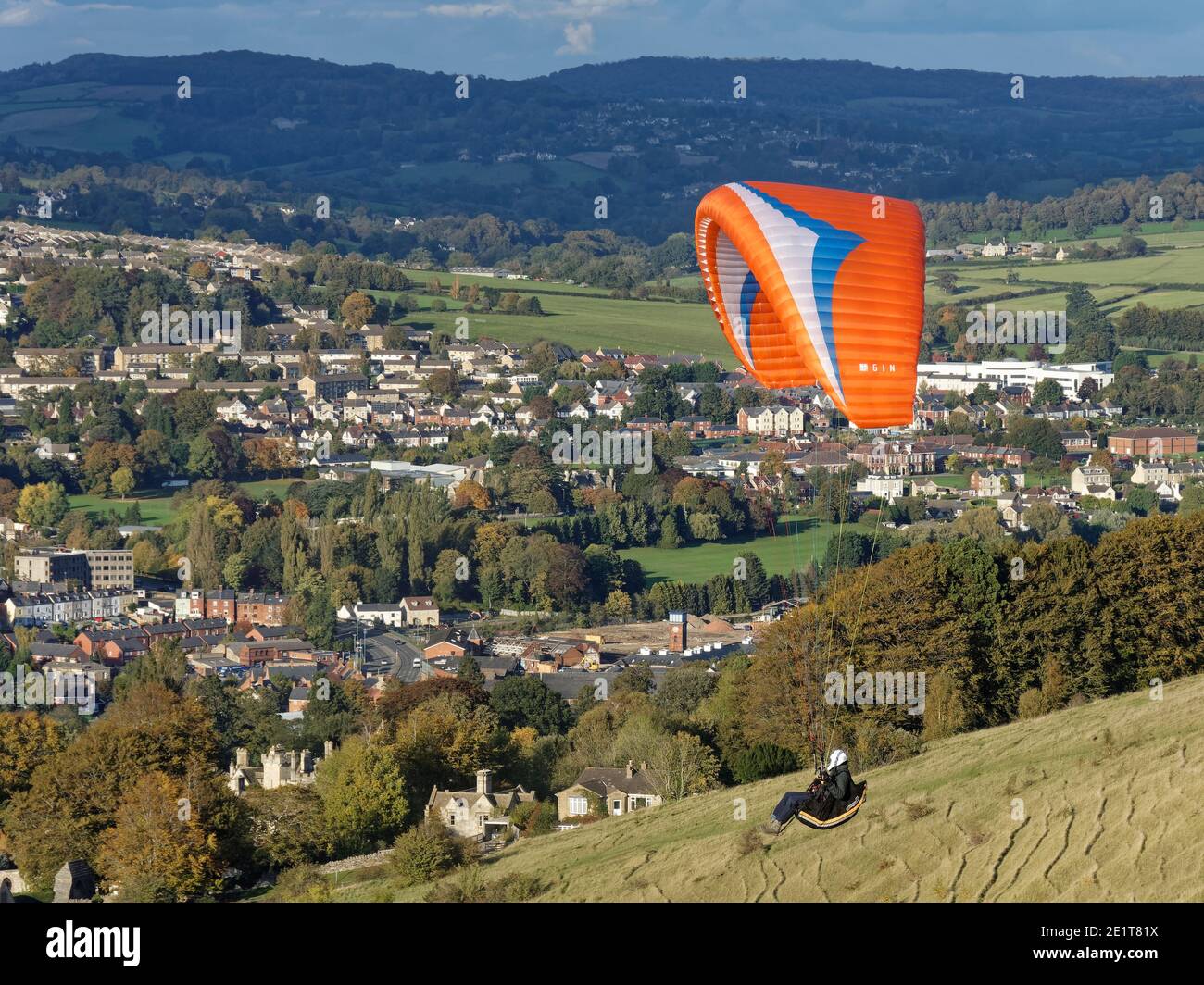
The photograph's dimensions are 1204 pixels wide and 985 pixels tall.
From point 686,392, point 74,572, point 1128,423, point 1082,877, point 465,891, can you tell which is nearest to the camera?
point 1082,877

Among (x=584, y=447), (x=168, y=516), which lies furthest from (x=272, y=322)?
(x=168, y=516)

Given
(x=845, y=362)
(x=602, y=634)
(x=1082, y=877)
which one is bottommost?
(x=602, y=634)

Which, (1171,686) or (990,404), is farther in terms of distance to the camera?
(990,404)

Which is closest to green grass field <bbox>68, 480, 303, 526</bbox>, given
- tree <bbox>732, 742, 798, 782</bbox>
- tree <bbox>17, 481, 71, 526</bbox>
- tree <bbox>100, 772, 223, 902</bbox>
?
tree <bbox>17, 481, 71, 526</bbox>

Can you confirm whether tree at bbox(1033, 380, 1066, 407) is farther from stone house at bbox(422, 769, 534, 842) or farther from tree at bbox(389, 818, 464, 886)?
tree at bbox(389, 818, 464, 886)

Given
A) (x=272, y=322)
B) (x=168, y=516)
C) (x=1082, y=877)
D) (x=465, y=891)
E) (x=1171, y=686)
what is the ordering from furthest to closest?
(x=272, y=322)
(x=168, y=516)
(x=1171, y=686)
(x=465, y=891)
(x=1082, y=877)
